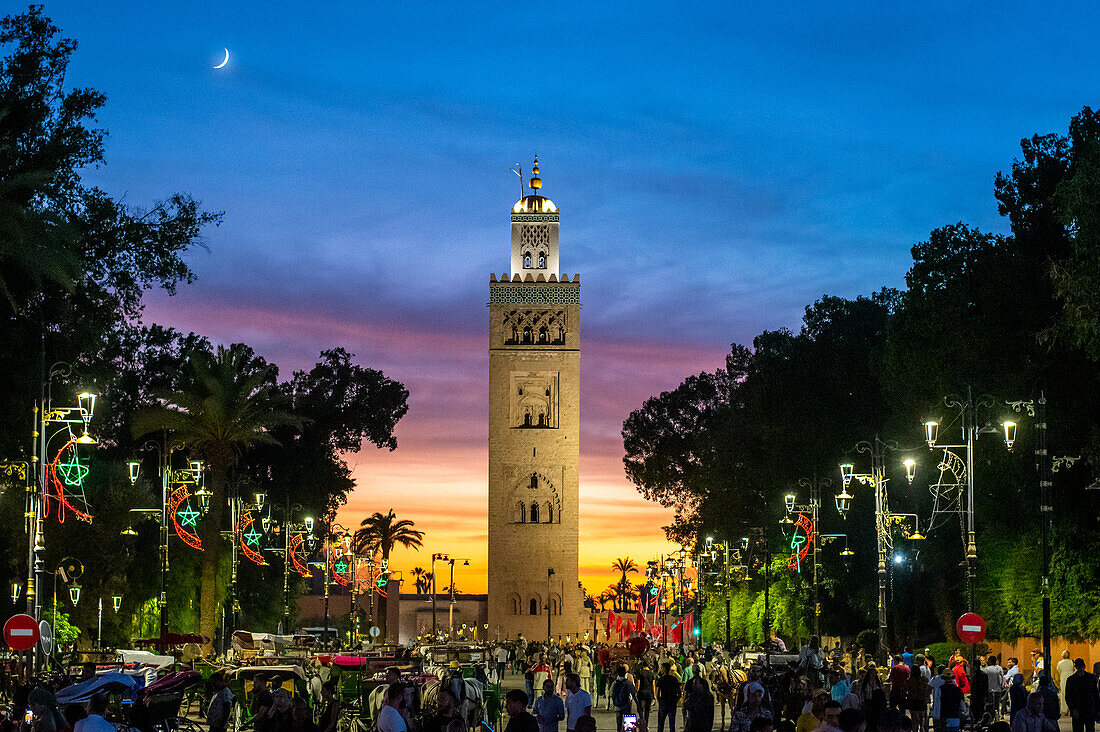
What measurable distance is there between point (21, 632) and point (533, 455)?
74046 mm

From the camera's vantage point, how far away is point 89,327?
2877 centimetres

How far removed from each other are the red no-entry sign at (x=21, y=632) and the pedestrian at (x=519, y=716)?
Result: 35.8 ft

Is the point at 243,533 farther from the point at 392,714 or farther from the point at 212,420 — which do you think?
the point at 392,714

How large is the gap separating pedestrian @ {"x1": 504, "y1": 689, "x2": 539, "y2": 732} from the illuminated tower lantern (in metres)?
79.4

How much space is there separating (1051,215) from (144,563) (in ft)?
110

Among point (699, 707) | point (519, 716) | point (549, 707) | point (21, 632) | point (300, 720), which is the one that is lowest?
point (699, 707)

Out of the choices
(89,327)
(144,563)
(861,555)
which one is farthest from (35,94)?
(861,555)

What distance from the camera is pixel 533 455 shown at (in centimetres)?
9481

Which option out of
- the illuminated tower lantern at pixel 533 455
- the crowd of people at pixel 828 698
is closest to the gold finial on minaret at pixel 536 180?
the illuminated tower lantern at pixel 533 455

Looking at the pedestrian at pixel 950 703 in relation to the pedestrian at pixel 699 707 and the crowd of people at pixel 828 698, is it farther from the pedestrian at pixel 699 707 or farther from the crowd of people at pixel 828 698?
the pedestrian at pixel 699 707

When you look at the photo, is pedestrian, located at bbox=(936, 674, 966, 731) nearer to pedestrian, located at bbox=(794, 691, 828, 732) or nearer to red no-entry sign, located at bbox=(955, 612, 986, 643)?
red no-entry sign, located at bbox=(955, 612, 986, 643)

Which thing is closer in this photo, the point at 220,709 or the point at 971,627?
the point at 220,709

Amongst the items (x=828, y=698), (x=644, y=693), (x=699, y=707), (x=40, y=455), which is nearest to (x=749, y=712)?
(x=828, y=698)

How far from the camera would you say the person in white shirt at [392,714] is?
43.4 feet
